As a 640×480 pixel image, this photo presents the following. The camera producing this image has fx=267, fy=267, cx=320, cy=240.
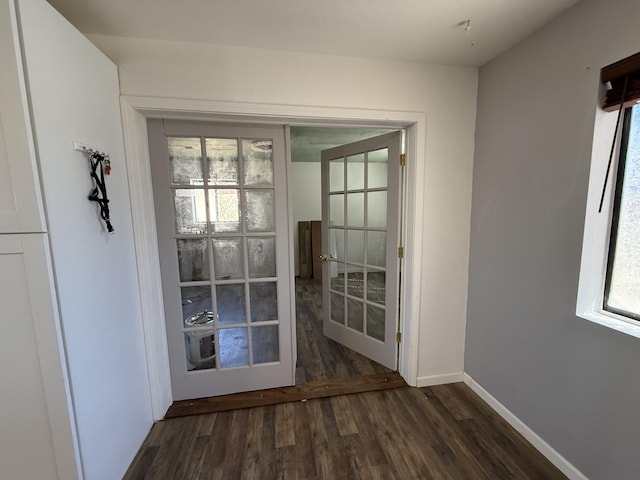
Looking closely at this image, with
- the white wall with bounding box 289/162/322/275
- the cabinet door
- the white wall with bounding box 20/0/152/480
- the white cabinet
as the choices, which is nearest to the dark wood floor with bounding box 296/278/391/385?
the white wall with bounding box 20/0/152/480

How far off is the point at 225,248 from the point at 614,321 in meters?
2.17

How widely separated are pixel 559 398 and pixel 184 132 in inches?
107

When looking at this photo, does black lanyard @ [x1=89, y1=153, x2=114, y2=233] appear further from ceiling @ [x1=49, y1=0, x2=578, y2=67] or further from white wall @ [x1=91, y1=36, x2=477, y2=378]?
ceiling @ [x1=49, y1=0, x2=578, y2=67]

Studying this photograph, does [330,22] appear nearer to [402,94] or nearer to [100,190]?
[402,94]

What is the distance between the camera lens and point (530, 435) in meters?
1.61

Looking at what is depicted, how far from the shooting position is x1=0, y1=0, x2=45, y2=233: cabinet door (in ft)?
2.97

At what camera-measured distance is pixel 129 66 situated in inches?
60.9

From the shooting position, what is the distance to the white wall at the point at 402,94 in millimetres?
1581

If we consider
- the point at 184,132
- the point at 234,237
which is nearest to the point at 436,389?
the point at 234,237

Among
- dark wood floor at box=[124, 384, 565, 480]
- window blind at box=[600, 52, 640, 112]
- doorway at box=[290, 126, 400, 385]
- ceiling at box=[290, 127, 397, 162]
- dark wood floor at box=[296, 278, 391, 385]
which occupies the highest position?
ceiling at box=[290, 127, 397, 162]

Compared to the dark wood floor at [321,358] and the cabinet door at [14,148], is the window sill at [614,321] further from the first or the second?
the cabinet door at [14,148]

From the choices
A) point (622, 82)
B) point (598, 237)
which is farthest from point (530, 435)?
point (622, 82)

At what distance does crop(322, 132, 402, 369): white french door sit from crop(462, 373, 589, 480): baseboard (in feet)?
2.08

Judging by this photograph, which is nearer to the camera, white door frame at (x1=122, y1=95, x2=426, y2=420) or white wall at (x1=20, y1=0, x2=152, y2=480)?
white wall at (x1=20, y1=0, x2=152, y2=480)
